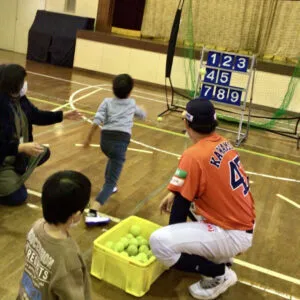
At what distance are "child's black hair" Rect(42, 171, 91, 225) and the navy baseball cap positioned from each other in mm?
1050

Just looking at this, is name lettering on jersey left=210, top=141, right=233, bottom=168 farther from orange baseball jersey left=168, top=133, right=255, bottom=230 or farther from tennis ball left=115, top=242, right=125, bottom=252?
tennis ball left=115, top=242, right=125, bottom=252

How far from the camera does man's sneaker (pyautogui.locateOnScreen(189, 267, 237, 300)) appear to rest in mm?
2463

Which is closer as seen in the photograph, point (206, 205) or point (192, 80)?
point (206, 205)

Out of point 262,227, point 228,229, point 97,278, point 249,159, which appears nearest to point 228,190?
point 228,229

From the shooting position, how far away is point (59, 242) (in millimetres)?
1416

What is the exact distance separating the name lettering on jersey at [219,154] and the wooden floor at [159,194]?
0.83 meters

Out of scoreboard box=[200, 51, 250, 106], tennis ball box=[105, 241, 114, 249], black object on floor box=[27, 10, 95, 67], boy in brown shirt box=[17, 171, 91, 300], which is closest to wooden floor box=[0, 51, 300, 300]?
tennis ball box=[105, 241, 114, 249]

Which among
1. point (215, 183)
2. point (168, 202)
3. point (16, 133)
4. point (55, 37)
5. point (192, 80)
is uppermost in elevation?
point (55, 37)

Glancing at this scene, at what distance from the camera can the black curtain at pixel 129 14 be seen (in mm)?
10242

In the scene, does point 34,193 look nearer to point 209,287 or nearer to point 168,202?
point 168,202

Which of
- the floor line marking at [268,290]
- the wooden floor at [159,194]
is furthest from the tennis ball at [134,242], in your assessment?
the floor line marking at [268,290]

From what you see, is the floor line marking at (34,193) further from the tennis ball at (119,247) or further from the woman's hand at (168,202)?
the woman's hand at (168,202)

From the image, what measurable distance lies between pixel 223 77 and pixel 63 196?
4.97 m

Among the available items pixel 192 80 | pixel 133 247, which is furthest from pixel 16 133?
pixel 192 80
